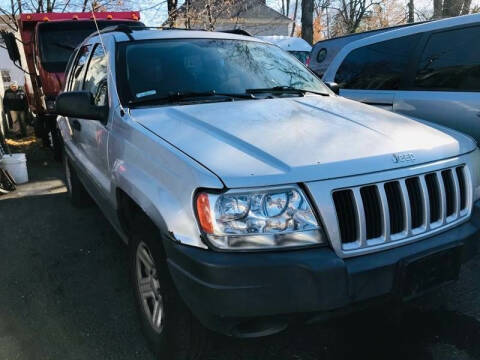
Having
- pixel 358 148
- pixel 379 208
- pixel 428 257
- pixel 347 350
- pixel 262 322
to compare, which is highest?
pixel 358 148

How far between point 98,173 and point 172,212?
1.67 m

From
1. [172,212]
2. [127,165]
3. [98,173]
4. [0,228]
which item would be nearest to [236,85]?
[127,165]

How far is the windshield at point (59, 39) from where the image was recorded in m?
7.98

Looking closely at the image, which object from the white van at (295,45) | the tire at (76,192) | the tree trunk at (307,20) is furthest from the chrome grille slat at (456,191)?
the tree trunk at (307,20)

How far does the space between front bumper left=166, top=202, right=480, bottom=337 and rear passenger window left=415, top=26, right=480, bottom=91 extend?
247cm

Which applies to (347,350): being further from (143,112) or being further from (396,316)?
(143,112)

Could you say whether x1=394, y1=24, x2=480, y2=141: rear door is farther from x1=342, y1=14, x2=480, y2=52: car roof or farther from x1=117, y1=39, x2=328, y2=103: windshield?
x1=117, y1=39, x2=328, y2=103: windshield

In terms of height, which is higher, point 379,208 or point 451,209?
point 379,208

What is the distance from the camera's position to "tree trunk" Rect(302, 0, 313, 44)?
14.9 metres

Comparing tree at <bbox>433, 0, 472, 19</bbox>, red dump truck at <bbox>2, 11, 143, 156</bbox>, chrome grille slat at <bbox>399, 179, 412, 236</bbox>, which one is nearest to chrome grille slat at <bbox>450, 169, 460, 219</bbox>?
chrome grille slat at <bbox>399, 179, 412, 236</bbox>

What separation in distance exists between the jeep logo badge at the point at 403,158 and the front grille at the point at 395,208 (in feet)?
0.30

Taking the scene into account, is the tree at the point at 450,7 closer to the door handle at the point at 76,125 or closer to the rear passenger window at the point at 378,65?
the rear passenger window at the point at 378,65

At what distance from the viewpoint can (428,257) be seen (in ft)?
6.88

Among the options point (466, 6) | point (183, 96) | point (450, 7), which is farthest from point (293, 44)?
point (183, 96)
